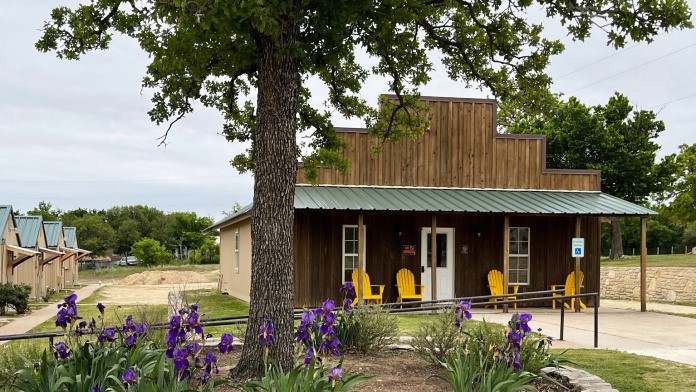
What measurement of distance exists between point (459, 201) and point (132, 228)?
221ft

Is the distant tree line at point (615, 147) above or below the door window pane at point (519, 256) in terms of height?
above

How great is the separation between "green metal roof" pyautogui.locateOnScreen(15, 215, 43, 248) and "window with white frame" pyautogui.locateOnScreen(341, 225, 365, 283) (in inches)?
680

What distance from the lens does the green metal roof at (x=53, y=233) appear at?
129ft

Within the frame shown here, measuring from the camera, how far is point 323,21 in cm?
675

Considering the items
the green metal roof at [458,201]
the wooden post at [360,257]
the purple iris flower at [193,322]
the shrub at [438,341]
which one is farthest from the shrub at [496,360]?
the green metal roof at [458,201]

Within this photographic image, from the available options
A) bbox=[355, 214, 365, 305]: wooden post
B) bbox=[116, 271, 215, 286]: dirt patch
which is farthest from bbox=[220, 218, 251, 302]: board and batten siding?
bbox=[116, 271, 215, 286]: dirt patch

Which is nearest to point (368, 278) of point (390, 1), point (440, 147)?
point (440, 147)

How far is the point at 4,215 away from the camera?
25.1 m

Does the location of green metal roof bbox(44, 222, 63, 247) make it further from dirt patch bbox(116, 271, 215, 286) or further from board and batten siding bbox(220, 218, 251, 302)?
board and batten siding bbox(220, 218, 251, 302)

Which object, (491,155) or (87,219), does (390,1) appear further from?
(87,219)

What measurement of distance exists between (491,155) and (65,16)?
13.7 meters

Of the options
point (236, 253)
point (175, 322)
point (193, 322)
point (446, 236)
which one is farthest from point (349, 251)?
point (175, 322)

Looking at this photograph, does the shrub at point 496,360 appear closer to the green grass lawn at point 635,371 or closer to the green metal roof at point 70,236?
the green grass lawn at point 635,371

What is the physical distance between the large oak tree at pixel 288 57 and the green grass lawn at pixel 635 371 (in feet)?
10.4
